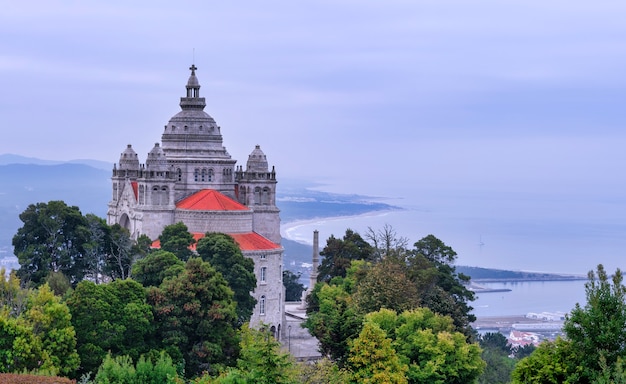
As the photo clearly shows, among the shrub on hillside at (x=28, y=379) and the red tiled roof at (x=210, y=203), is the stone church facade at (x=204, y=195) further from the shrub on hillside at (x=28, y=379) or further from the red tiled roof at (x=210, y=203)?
the shrub on hillside at (x=28, y=379)

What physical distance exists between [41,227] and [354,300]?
1773cm

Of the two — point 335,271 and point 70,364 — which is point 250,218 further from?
point 70,364

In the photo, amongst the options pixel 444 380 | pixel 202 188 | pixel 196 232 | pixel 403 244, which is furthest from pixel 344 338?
pixel 202 188

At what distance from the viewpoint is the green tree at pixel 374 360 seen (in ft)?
142

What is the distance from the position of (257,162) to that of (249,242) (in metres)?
8.01

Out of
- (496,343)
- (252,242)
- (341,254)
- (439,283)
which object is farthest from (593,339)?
(496,343)

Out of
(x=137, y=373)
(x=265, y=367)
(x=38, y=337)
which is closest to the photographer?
(x=265, y=367)

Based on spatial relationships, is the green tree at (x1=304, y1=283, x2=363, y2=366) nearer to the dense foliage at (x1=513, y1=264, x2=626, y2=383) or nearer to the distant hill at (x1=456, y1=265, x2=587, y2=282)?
the dense foliage at (x1=513, y1=264, x2=626, y2=383)

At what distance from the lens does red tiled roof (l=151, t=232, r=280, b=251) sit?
6862 centimetres

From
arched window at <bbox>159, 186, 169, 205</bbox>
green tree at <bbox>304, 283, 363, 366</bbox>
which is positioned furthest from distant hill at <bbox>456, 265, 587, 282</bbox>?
green tree at <bbox>304, 283, 363, 366</bbox>

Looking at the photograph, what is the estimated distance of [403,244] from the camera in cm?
6706

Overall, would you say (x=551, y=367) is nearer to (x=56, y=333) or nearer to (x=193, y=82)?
(x=56, y=333)

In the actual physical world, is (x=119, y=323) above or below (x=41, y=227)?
below

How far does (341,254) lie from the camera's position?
76.2 meters
